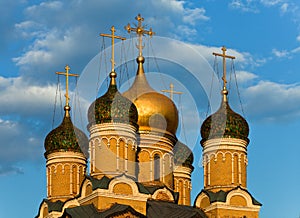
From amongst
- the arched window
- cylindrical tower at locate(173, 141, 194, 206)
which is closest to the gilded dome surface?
the arched window

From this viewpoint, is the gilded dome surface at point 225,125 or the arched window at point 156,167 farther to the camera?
the arched window at point 156,167

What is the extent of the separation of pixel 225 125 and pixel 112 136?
432 cm

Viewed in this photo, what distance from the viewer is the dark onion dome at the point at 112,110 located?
34.6 m

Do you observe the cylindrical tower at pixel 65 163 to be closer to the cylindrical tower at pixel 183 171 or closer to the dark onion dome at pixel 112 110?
the dark onion dome at pixel 112 110

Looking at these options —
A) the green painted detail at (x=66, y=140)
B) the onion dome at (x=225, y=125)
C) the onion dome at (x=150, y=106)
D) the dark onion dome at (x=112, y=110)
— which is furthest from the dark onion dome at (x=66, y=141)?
the onion dome at (x=225, y=125)

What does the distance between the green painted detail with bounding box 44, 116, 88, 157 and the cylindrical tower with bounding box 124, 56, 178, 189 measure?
2.56m

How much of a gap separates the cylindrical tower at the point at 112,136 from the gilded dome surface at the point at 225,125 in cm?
290

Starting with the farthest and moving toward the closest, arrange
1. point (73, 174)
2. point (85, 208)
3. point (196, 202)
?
point (73, 174) < point (196, 202) < point (85, 208)

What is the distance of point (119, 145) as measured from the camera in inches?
1342

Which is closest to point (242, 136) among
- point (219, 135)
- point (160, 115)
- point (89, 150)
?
point (219, 135)

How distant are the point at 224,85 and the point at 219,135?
2.19m

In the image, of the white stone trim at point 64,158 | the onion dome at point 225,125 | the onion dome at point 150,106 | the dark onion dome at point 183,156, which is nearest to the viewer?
the onion dome at point 225,125

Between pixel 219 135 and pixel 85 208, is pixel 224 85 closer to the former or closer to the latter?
pixel 219 135

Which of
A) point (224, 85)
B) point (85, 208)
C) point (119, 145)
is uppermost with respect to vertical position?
point (224, 85)
